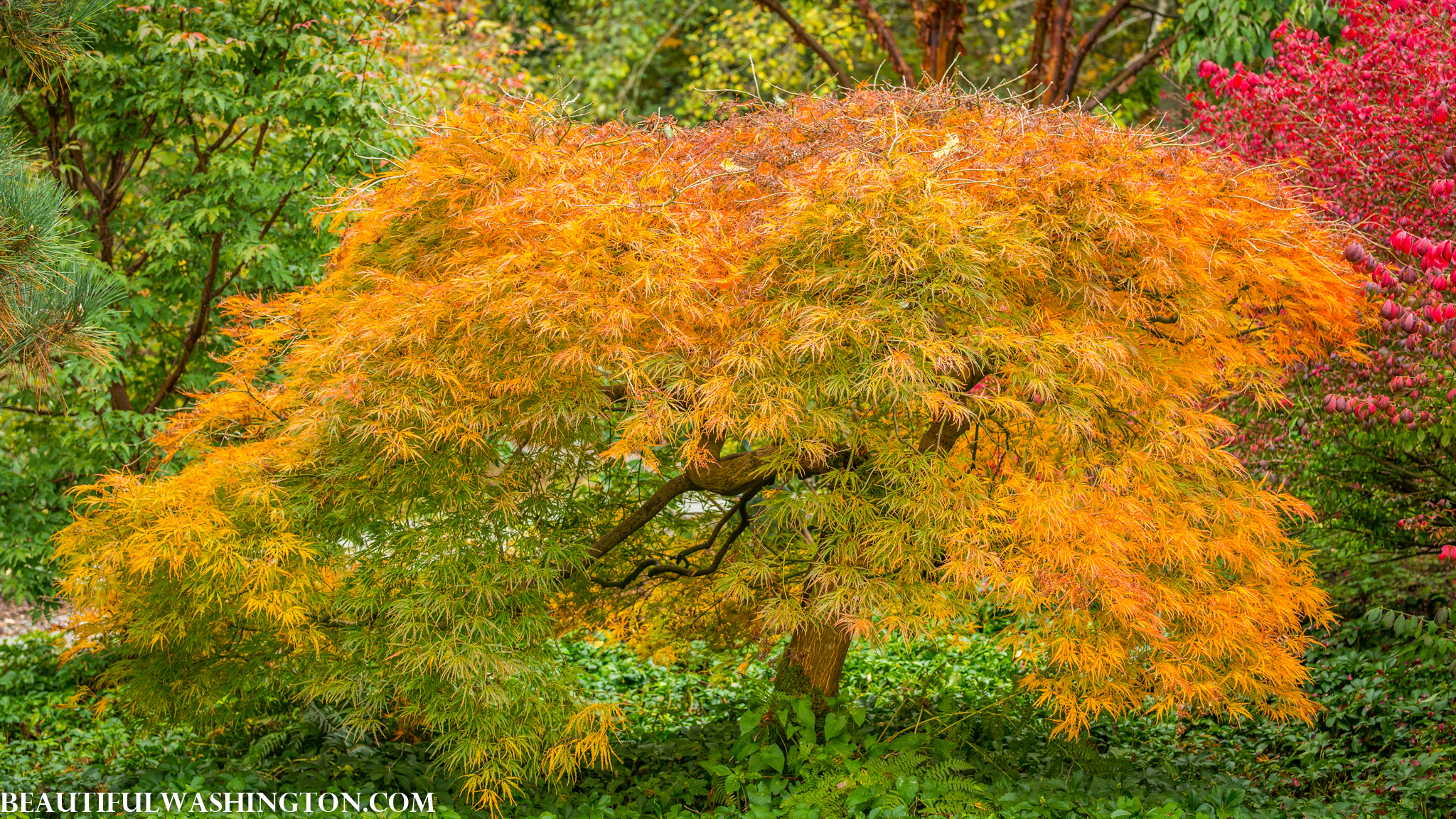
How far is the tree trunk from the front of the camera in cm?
445

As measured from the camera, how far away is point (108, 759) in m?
5.59

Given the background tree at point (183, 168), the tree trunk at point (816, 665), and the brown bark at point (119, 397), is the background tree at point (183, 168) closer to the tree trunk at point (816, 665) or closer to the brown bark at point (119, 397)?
the brown bark at point (119, 397)

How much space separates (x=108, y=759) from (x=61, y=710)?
40.8 inches

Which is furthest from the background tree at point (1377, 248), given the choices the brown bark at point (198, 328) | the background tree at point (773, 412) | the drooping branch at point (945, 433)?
the brown bark at point (198, 328)

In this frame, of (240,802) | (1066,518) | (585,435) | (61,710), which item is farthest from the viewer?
(61,710)

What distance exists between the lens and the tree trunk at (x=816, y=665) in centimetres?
445

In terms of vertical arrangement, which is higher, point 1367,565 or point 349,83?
point 349,83

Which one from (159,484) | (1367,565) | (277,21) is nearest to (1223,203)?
(1367,565)

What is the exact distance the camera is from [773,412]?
10.6ft

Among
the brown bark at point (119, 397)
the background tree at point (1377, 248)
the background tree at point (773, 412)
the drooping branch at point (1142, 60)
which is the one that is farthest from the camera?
the drooping branch at point (1142, 60)

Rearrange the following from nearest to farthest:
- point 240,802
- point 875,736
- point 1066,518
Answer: point 1066,518 < point 240,802 < point 875,736

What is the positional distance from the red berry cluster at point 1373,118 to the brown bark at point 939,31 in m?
4.05

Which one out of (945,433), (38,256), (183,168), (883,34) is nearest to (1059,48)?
(883,34)

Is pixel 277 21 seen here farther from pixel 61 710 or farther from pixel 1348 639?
pixel 1348 639
